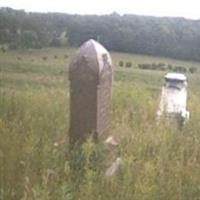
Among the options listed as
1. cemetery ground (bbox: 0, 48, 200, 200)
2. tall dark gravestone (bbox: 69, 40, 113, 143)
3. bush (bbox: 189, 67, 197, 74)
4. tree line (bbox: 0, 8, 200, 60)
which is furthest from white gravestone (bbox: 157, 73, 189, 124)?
bush (bbox: 189, 67, 197, 74)

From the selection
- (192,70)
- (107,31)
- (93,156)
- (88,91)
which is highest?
(88,91)

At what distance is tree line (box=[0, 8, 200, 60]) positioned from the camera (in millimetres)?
25062

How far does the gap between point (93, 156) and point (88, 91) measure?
602 mm

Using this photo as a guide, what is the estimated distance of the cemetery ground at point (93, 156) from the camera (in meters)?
3.38

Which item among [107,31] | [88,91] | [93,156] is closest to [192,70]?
[107,31]

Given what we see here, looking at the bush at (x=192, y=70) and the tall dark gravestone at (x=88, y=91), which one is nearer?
the tall dark gravestone at (x=88, y=91)

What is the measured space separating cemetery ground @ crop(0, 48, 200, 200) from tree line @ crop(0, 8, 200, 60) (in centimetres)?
1651

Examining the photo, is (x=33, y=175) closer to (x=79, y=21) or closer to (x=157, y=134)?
(x=157, y=134)

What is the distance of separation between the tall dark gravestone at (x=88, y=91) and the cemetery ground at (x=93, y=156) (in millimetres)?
203

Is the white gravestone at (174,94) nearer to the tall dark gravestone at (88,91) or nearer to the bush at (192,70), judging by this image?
the tall dark gravestone at (88,91)

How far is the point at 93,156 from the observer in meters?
4.07

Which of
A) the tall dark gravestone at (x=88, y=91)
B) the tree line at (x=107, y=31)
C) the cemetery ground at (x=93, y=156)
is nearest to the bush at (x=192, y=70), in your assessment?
the tree line at (x=107, y=31)

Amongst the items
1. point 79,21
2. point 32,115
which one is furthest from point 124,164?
point 79,21

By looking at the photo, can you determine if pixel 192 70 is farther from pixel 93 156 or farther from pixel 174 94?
pixel 93 156
